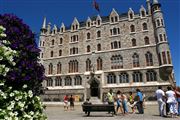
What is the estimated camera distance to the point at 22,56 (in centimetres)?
438

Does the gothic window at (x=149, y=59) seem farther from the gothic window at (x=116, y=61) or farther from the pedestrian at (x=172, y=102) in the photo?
the pedestrian at (x=172, y=102)

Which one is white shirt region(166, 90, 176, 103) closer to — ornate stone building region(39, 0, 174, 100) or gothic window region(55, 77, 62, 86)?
ornate stone building region(39, 0, 174, 100)

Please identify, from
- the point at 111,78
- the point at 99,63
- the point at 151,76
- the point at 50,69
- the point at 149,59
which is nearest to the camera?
the point at 151,76

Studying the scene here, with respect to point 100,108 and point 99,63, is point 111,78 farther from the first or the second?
point 100,108

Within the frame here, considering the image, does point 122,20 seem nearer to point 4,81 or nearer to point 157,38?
point 157,38

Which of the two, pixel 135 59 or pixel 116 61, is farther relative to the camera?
pixel 116 61

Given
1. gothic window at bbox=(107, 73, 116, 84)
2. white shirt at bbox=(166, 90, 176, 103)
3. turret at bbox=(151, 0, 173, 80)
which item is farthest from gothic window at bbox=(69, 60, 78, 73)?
white shirt at bbox=(166, 90, 176, 103)

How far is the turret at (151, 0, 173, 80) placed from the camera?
27.0m

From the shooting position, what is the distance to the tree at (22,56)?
407cm

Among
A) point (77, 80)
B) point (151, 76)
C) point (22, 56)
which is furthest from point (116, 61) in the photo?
point (22, 56)

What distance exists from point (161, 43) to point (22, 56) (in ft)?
91.7

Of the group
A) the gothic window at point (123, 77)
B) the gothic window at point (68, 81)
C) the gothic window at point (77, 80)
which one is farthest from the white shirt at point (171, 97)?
the gothic window at point (68, 81)

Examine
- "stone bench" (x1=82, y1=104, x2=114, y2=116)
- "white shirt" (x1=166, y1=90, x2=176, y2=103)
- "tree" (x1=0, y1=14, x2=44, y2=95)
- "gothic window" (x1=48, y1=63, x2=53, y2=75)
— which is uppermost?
"gothic window" (x1=48, y1=63, x2=53, y2=75)

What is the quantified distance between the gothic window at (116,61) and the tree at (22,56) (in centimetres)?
2728
